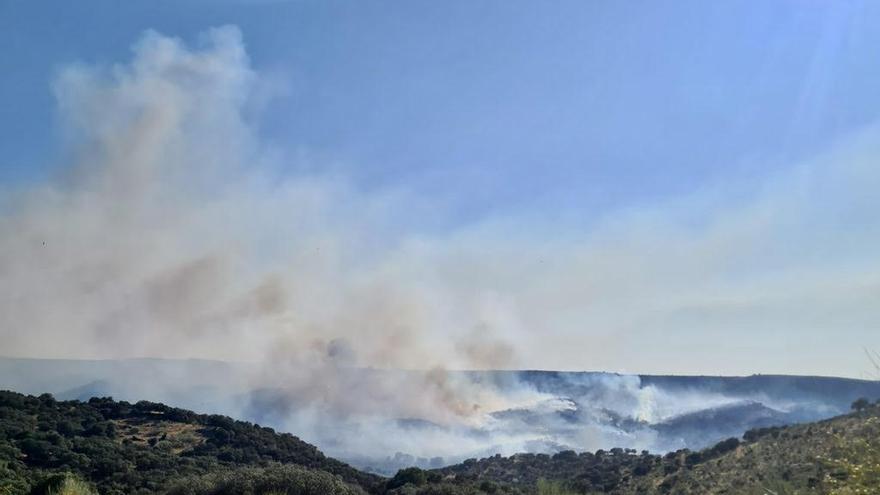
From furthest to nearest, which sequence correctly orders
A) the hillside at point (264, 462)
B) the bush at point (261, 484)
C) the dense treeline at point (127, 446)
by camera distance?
the dense treeline at point (127, 446)
the hillside at point (264, 462)
the bush at point (261, 484)

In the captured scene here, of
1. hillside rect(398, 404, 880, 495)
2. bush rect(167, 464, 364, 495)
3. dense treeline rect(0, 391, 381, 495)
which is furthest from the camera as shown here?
dense treeline rect(0, 391, 381, 495)

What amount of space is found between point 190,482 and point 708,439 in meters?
128

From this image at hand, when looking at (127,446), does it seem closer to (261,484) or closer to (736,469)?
Answer: (261,484)

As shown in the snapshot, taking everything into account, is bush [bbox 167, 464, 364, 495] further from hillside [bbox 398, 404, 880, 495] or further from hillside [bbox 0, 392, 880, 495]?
hillside [bbox 398, 404, 880, 495]

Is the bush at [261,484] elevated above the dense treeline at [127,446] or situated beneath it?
situated beneath

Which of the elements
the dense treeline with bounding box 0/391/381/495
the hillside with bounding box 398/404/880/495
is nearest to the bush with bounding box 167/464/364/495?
the dense treeline with bounding box 0/391/381/495

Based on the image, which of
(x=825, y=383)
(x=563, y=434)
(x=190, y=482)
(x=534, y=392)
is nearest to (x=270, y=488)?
(x=190, y=482)

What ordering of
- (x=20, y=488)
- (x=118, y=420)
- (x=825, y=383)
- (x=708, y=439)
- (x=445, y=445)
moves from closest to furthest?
(x=20, y=488) < (x=118, y=420) < (x=825, y=383) < (x=708, y=439) < (x=445, y=445)

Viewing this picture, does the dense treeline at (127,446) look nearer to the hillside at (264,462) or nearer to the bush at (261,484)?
the hillside at (264,462)

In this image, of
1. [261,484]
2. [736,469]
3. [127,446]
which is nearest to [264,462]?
[127,446]

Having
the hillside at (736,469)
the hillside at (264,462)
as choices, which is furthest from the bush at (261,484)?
the hillside at (736,469)

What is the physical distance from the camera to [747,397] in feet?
511

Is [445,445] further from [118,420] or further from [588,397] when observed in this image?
[118,420]

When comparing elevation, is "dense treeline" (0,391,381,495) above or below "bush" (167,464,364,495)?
above
